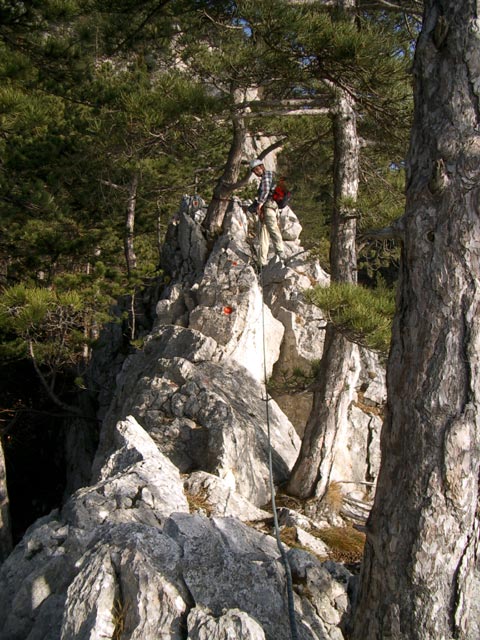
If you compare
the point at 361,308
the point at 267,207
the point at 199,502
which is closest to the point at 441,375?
the point at 361,308

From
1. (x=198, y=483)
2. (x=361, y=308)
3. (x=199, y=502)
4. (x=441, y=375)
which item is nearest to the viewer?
(x=441, y=375)

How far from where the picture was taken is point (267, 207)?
9.27 meters

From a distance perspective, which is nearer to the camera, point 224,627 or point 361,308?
point 224,627

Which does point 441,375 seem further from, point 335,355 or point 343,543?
point 343,543

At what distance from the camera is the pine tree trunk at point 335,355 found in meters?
6.28

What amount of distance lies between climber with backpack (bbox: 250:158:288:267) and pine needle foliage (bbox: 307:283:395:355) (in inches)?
145

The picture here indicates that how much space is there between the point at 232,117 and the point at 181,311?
13.9 ft

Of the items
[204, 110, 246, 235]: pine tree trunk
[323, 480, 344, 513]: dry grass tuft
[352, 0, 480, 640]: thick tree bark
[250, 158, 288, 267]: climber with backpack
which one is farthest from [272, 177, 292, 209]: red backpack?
[352, 0, 480, 640]: thick tree bark

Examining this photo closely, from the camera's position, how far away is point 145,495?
4730 mm

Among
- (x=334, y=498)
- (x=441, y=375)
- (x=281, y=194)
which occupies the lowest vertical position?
(x=334, y=498)

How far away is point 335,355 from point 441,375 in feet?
12.0

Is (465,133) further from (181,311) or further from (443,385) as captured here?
(181,311)

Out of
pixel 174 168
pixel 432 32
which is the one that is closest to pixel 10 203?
pixel 174 168

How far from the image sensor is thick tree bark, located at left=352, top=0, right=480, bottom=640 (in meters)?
2.76
